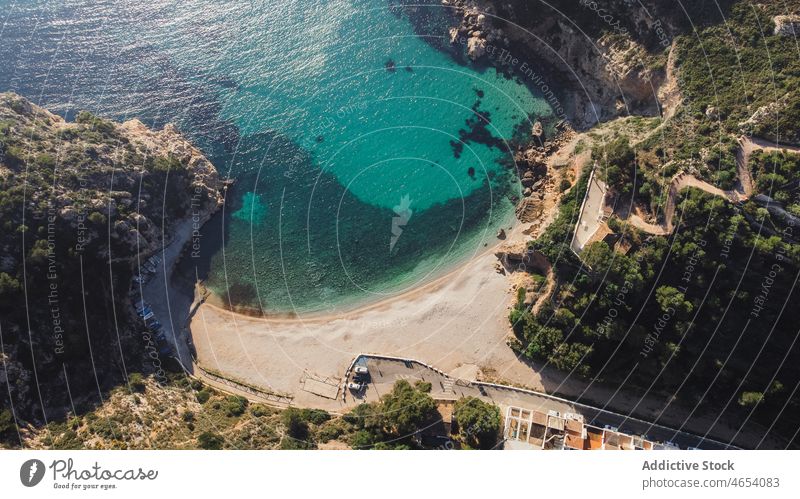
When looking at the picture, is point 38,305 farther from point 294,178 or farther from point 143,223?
point 294,178

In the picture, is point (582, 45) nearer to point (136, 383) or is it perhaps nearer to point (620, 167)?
point (620, 167)

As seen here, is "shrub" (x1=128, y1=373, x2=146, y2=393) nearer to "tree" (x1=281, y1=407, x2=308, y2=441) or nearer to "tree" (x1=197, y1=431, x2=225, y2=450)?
"tree" (x1=197, y1=431, x2=225, y2=450)

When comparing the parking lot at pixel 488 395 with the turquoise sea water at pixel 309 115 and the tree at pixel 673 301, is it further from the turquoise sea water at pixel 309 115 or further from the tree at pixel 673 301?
the tree at pixel 673 301

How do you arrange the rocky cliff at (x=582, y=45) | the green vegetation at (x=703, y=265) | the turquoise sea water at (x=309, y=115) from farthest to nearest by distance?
1. the turquoise sea water at (x=309, y=115)
2. the rocky cliff at (x=582, y=45)
3. the green vegetation at (x=703, y=265)

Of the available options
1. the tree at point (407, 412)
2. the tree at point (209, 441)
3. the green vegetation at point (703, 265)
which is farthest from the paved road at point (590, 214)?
the tree at point (209, 441)

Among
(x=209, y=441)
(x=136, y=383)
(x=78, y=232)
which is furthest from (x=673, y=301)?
(x=78, y=232)

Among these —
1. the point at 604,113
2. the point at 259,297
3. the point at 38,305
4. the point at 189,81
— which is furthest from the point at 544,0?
the point at 38,305

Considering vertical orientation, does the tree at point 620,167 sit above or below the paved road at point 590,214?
above

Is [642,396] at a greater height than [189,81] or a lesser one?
lesser
